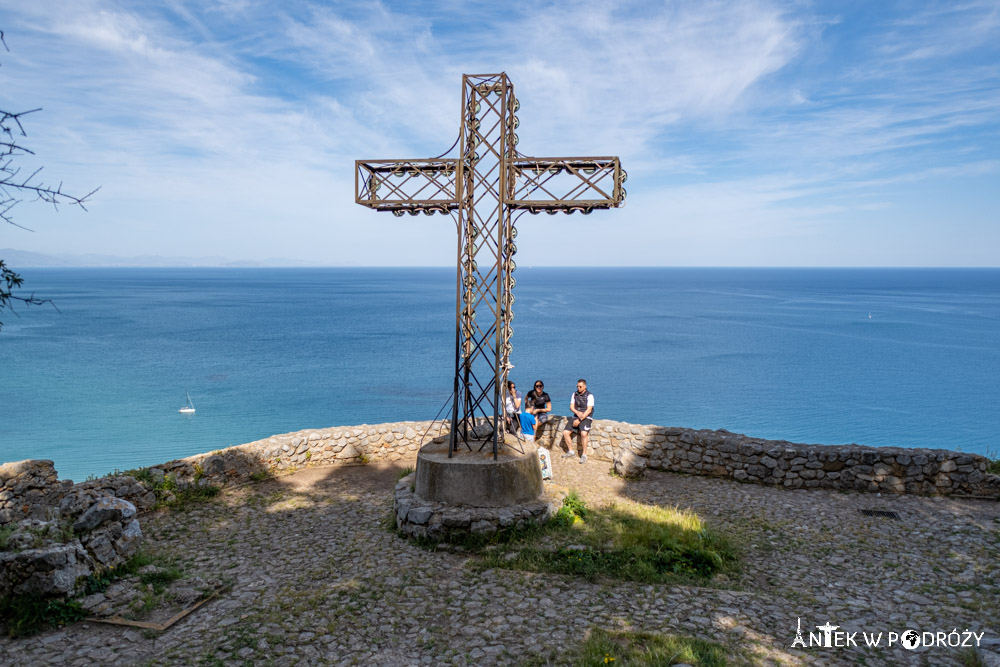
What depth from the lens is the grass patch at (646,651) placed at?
525 cm

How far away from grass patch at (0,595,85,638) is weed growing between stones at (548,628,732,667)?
497cm

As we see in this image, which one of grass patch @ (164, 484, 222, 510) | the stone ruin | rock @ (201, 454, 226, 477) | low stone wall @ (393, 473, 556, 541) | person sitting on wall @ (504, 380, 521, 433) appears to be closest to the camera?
the stone ruin

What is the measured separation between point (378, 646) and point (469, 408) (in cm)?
436

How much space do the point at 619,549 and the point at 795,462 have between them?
5.01 meters

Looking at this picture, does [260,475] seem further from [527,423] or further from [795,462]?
[795,462]

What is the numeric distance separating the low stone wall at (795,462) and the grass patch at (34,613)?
880 centimetres

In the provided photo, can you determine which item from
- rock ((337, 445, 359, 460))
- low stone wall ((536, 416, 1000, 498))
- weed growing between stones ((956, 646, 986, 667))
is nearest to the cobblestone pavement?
weed growing between stones ((956, 646, 986, 667))

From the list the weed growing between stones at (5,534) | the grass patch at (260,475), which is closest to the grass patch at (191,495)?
the grass patch at (260,475)

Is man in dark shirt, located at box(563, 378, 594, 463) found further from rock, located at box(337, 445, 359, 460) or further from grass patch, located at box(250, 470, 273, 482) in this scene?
grass patch, located at box(250, 470, 273, 482)

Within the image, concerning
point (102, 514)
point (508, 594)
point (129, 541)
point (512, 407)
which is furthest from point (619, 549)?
point (102, 514)

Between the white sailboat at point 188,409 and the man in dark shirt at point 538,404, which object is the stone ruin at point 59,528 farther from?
the white sailboat at point 188,409

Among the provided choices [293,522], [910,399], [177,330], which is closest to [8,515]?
[293,522]

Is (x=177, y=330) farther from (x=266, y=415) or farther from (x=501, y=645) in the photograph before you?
Answer: (x=501, y=645)

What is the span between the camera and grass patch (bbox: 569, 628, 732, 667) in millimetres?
5254
